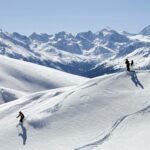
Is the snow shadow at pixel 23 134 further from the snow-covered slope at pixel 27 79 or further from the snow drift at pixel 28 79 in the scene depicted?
the snow drift at pixel 28 79

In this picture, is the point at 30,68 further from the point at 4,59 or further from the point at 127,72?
the point at 127,72

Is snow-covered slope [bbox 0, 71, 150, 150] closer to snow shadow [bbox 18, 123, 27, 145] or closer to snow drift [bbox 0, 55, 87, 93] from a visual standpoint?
snow shadow [bbox 18, 123, 27, 145]

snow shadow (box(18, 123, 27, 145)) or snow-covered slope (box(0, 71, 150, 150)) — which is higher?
snow-covered slope (box(0, 71, 150, 150))

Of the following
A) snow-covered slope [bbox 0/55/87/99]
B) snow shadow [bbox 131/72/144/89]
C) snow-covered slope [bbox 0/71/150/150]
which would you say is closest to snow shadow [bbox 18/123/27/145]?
snow-covered slope [bbox 0/71/150/150]

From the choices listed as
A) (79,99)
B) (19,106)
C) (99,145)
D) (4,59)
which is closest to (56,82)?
(4,59)

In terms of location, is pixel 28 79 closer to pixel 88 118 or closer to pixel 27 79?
pixel 27 79

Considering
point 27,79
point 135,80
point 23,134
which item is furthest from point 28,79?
point 23,134

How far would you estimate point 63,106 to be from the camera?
34.9 metres

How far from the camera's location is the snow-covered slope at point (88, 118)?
27219 mm

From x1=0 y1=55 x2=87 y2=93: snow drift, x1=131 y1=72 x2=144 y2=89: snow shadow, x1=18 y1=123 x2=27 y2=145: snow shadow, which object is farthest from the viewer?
x1=0 y1=55 x2=87 y2=93: snow drift

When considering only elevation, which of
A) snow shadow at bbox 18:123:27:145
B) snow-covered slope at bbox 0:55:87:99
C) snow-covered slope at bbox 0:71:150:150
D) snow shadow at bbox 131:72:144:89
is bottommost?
snow-covered slope at bbox 0:55:87:99

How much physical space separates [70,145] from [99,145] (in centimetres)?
322

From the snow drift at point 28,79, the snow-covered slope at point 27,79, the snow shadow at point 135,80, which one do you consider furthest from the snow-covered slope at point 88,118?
the snow drift at point 28,79

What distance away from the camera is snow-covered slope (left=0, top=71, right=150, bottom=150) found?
27219 millimetres
